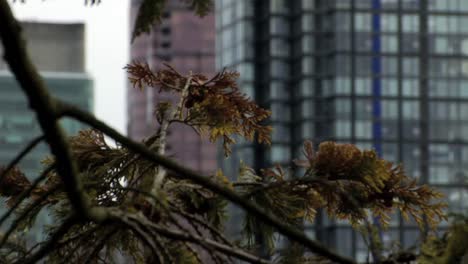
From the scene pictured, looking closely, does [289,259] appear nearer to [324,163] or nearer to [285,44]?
[324,163]

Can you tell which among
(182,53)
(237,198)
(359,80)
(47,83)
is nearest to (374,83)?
(359,80)

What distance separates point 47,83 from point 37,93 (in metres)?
165

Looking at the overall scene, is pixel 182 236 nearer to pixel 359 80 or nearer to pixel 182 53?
pixel 359 80

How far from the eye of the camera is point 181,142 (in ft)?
474

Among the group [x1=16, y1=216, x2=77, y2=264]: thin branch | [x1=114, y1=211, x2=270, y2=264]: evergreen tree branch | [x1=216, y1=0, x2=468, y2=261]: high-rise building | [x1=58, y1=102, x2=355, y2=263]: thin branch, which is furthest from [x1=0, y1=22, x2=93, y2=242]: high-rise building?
[x1=58, y1=102, x2=355, y2=263]: thin branch

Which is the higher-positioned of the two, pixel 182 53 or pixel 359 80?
pixel 182 53

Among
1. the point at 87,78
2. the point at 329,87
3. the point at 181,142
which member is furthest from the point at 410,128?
the point at 87,78

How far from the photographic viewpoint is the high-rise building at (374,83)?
95.0 m

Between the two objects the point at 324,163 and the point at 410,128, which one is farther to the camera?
the point at 410,128

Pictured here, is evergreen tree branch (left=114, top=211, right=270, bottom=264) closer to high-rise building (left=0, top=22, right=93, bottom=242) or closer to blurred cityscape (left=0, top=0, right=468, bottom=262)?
blurred cityscape (left=0, top=0, right=468, bottom=262)

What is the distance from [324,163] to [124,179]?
1065 millimetres

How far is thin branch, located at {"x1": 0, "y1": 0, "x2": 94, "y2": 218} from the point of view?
272 cm

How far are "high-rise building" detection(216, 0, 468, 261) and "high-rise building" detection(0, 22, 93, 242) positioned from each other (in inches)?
2732

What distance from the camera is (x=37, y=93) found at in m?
2.81
